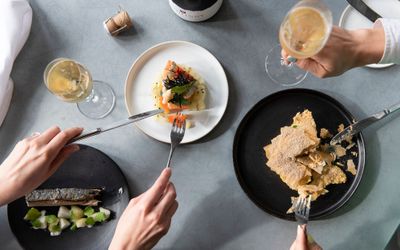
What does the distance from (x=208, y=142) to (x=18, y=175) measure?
54cm

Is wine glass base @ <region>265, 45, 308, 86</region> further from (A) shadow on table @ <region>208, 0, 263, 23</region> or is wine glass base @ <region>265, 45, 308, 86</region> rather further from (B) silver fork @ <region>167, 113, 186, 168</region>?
(B) silver fork @ <region>167, 113, 186, 168</region>

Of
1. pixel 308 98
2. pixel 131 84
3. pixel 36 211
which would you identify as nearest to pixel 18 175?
pixel 36 211

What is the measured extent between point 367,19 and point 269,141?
473mm

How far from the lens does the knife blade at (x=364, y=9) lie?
1.24 metres

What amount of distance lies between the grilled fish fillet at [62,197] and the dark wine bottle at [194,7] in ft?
1.91

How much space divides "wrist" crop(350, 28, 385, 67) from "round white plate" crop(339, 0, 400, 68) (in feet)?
0.53

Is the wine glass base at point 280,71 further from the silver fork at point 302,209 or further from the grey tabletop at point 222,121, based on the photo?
the silver fork at point 302,209

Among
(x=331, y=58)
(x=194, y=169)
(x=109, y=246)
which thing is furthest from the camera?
(x=194, y=169)

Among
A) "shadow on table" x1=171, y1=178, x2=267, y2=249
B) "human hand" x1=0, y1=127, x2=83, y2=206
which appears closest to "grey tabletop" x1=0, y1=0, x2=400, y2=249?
"shadow on table" x1=171, y1=178, x2=267, y2=249

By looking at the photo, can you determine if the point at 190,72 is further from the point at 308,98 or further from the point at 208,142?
the point at 308,98

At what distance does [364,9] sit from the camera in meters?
1.25

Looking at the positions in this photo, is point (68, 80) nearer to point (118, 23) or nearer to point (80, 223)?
point (118, 23)

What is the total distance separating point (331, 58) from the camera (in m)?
1.06

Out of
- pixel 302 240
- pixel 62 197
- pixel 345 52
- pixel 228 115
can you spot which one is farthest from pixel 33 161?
pixel 345 52
